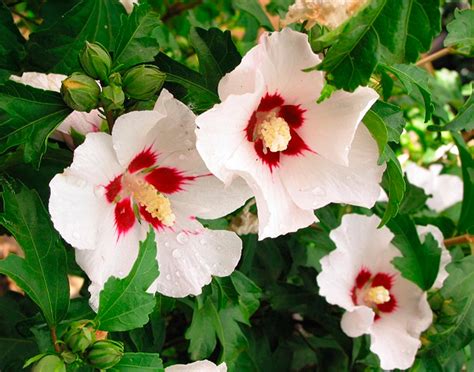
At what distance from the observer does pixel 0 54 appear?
2.98 feet

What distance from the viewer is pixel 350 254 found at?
41.5 inches

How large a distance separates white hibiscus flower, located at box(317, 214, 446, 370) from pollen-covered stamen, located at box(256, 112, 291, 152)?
0.33 m

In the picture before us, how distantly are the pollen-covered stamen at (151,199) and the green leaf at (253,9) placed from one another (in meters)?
0.39

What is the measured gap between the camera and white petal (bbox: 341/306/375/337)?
3.20ft

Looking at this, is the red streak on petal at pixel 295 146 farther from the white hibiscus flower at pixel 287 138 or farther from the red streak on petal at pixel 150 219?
the red streak on petal at pixel 150 219

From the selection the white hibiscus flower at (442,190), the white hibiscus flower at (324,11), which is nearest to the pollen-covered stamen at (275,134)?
the white hibiscus flower at (324,11)

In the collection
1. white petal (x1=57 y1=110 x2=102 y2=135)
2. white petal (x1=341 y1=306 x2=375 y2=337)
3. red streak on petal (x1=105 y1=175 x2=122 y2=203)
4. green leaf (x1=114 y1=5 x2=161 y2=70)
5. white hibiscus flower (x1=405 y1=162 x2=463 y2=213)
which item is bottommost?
white hibiscus flower (x1=405 y1=162 x2=463 y2=213)

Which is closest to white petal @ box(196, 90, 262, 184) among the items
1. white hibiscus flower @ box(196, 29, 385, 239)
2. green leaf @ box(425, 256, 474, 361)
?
white hibiscus flower @ box(196, 29, 385, 239)

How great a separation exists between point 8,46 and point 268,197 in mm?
454

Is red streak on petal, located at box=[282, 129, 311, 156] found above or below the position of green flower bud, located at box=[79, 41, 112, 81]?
below

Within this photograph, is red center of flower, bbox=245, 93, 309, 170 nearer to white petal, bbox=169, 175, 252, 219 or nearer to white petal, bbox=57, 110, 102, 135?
white petal, bbox=169, 175, 252, 219

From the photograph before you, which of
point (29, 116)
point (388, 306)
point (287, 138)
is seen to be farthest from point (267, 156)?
point (388, 306)

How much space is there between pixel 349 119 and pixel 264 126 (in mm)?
100

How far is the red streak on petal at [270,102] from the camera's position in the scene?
0.72 m
